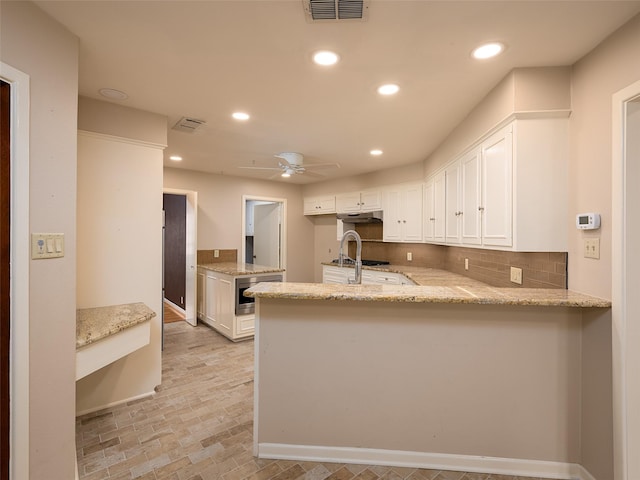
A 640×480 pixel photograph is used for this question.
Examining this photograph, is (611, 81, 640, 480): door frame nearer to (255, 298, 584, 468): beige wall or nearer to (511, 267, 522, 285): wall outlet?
(255, 298, 584, 468): beige wall

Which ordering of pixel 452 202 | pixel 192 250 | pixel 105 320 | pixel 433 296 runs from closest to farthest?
1. pixel 433 296
2. pixel 105 320
3. pixel 452 202
4. pixel 192 250

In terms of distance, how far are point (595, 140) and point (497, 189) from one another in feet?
1.88

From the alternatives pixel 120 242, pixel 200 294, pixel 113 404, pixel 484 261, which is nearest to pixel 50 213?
pixel 120 242

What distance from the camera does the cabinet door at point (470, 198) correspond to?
2.44 metres

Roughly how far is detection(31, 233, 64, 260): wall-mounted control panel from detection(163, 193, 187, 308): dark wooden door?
12.4 feet

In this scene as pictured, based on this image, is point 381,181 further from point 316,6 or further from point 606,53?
point 316,6

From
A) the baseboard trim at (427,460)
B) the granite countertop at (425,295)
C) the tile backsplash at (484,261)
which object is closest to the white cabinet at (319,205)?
the tile backsplash at (484,261)

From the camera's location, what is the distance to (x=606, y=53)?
159 centimetres

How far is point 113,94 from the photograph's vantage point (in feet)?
7.40

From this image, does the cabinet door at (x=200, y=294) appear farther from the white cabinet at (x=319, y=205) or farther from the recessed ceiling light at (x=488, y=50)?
the recessed ceiling light at (x=488, y=50)

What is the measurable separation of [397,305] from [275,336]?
0.74m

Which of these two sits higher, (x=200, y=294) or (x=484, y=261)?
(x=484, y=261)

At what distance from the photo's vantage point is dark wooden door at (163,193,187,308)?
537 cm

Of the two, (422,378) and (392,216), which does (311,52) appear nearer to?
(422,378)
